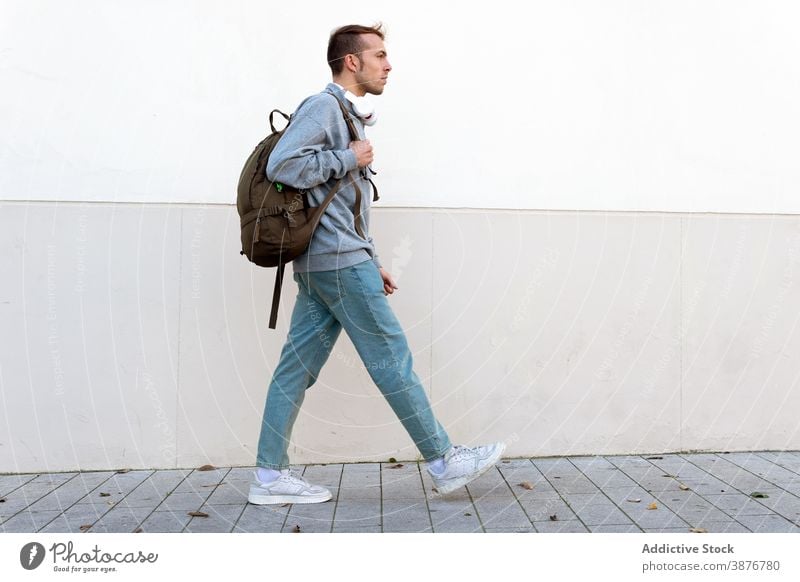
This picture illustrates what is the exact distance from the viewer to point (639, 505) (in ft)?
11.9

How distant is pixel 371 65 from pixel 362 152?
0.39 metres

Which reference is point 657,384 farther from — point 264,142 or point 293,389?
point 264,142

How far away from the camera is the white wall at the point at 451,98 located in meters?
4.34

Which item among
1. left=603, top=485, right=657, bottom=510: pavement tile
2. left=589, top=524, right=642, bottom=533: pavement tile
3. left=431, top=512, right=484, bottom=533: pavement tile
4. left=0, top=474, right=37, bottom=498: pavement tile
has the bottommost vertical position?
left=0, top=474, right=37, bottom=498: pavement tile

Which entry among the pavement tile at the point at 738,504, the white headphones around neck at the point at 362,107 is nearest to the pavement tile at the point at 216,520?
the white headphones around neck at the point at 362,107

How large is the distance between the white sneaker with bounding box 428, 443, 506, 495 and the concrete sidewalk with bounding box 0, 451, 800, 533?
0.31 ft

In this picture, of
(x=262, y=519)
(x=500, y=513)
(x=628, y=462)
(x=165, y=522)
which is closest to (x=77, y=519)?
(x=165, y=522)

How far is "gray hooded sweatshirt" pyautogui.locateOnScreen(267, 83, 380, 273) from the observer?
3461 millimetres

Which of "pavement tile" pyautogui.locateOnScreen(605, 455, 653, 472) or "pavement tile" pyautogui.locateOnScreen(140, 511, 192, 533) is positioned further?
"pavement tile" pyautogui.locateOnScreen(605, 455, 653, 472)

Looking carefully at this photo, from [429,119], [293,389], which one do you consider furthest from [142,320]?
[429,119]

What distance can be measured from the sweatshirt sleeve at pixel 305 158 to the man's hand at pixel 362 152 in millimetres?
33

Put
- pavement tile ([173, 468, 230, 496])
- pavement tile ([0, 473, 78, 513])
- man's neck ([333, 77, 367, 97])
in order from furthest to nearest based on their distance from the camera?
1. pavement tile ([173, 468, 230, 496])
2. pavement tile ([0, 473, 78, 513])
3. man's neck ([333, 77, 367, 97])

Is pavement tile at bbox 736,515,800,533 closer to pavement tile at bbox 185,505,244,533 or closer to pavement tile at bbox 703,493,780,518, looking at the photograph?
pavement tile at bbox 703,493,780,518

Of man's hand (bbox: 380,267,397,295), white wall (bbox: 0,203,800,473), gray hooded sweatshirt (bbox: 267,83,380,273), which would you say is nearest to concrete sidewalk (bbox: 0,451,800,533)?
white wall (bbox: 0,203,800,473)
